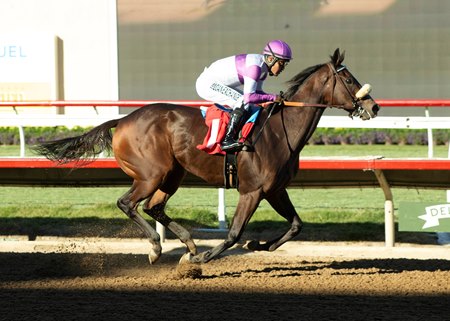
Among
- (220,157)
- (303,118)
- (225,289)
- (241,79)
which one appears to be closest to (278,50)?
(241,79)

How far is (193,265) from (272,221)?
131 inches

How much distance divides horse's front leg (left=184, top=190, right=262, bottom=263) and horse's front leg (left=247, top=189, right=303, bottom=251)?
0.28m

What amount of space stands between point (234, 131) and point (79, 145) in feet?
5.09

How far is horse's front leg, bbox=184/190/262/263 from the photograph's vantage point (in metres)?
7.16

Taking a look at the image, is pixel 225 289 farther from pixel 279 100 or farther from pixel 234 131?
pixel 279 100

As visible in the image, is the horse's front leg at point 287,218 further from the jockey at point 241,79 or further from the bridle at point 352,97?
the bridle at point 352,97

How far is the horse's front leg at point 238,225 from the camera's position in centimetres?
716

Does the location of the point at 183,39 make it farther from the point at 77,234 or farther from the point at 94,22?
the point at 77,234

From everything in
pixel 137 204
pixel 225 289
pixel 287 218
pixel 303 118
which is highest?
pixel 303 118

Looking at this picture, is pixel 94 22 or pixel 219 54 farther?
pixel 94 22

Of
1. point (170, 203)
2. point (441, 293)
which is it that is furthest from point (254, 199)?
point (170, 203)

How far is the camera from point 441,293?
6590 millimetres

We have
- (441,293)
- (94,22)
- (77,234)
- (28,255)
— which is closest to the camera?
(441,293)

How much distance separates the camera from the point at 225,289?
22.1ft
